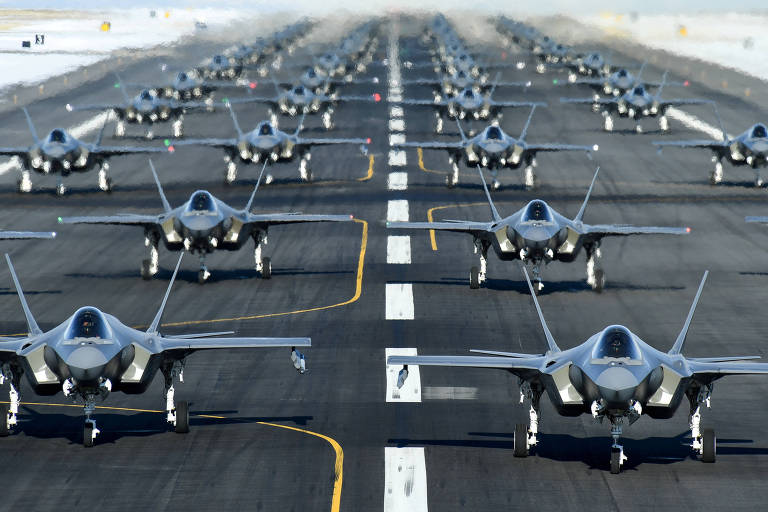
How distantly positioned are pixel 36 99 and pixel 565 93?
156 feet

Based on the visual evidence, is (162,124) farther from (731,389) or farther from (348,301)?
(731,389)

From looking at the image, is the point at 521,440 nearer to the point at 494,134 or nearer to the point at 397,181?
the point at 494,134

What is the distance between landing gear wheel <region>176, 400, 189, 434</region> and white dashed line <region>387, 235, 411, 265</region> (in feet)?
71.8

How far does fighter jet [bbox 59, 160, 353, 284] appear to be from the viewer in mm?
43531

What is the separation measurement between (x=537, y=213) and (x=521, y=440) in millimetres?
15973

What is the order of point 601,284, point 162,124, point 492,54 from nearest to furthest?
point 601,284
point 162,124
point 492,54

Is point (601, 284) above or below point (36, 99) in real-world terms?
above

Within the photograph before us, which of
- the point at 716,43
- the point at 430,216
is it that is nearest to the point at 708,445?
the point at 430,216

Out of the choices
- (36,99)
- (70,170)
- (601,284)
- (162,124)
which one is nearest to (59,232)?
(70,170)

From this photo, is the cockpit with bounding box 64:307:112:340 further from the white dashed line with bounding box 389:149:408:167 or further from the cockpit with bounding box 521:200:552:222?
the white dashed line with bounding box 389:149:408:167

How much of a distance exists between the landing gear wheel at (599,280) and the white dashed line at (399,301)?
6126 mm

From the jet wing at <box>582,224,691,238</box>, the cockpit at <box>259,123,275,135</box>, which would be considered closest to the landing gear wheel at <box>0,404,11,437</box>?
the jet wing at <box>582,224,691,238</box>

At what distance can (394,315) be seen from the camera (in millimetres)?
40125

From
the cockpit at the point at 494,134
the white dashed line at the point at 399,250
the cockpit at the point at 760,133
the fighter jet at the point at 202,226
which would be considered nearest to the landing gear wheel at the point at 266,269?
the fighter jet at the point at 202,226
